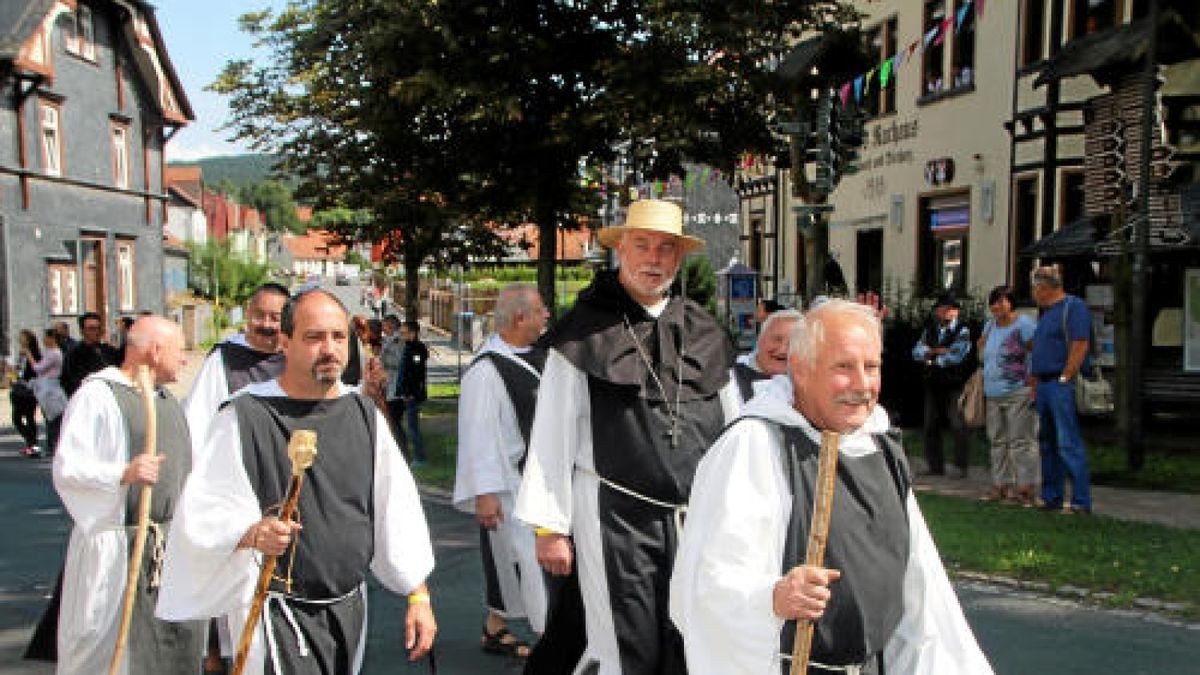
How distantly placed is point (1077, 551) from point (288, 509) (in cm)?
642

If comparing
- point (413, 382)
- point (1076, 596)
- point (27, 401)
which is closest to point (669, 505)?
point (1076, 596)

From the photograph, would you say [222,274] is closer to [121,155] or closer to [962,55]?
[121,155]

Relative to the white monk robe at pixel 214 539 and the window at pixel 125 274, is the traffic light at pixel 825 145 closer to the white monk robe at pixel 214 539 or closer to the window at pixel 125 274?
the white monk robe at pixel 214 539

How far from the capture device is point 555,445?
13.5 feet

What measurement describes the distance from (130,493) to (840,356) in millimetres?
3190

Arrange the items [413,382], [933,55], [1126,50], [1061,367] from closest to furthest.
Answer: [1061,367], [1126,50], [413,382], [933,55]

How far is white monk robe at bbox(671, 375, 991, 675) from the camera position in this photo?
2.49 m

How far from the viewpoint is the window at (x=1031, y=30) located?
17.7m

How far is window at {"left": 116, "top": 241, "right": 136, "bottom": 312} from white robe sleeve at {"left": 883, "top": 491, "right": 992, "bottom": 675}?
33475 millimetres

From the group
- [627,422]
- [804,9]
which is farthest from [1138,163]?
[627,422]

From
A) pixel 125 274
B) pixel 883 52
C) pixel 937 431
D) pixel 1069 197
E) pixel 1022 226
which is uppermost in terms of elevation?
pixel 883 52

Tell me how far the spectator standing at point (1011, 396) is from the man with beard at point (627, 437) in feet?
19.4

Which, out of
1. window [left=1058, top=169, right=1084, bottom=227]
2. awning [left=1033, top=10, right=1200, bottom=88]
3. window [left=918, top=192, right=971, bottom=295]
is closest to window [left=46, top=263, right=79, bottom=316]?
window [left=918, top=192, right=971, bottom=295]

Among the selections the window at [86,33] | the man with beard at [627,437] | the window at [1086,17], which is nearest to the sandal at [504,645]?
the man with beard at [627,437]
